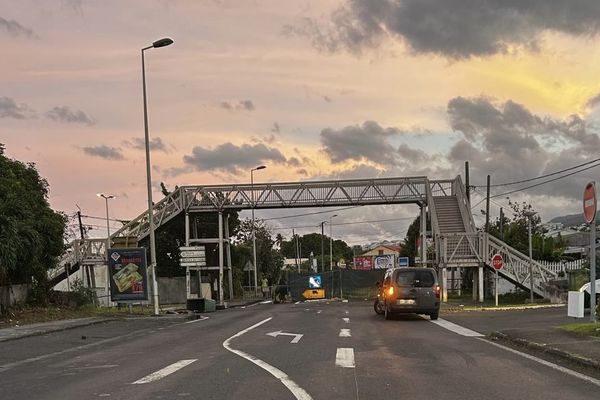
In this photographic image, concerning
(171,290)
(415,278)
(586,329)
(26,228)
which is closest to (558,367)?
(586,329)

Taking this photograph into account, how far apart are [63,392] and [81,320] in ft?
46.8

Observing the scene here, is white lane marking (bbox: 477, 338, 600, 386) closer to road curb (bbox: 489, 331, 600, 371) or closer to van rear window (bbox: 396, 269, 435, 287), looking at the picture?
road curb (bbox: 489, 331, 600, 371)

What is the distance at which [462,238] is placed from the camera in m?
35.9

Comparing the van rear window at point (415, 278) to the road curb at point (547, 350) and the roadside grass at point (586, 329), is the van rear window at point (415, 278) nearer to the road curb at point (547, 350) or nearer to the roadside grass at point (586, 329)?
the road curb at point (547, 350)

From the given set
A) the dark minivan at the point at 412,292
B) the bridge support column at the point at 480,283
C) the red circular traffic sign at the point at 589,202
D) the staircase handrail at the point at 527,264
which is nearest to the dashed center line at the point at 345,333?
the dark minivan at the point at 412,292

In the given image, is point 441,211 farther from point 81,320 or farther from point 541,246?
point 81,320

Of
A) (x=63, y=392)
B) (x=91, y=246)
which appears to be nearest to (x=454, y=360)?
(x=63, y=392)

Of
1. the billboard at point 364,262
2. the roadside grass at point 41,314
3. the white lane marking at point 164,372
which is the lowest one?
the billboard at point 364,262

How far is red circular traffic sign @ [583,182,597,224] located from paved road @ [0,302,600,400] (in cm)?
338

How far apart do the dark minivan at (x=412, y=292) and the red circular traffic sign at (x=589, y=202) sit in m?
8.38

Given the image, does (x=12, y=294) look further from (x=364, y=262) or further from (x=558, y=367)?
(x=364, y=262)

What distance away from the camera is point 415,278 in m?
21.4

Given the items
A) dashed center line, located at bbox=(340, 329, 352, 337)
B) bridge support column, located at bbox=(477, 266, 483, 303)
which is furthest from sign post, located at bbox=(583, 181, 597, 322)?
bridge support column, located at bbox=(477, 266, 483, 303)

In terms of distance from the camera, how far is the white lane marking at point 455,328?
1622cm
